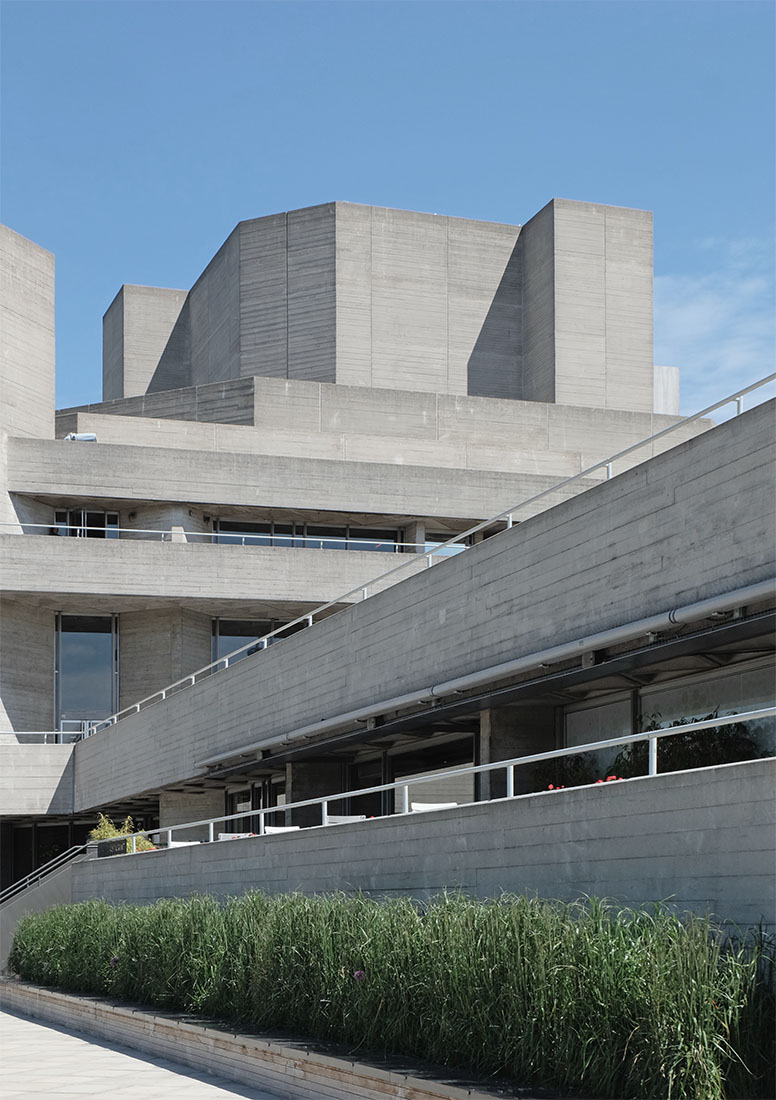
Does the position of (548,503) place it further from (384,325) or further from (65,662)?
(65,662)

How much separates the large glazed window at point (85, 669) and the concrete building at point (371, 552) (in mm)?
78

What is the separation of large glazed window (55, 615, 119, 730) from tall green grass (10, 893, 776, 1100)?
22.2m

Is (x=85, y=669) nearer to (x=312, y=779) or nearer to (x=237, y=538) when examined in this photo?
(x=237, y=538)

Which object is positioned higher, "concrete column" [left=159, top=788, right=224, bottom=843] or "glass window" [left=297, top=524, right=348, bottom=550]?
"glass window" [left=297, top=524, right=348, bottom=550]

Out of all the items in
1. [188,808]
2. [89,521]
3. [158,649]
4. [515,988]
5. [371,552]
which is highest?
[89,521]

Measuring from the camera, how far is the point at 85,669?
37812mm

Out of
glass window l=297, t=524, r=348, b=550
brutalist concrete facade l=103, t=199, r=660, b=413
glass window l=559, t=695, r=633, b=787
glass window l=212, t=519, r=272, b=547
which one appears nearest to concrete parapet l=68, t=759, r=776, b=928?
glass window l=559, t=695, r=633, b=787

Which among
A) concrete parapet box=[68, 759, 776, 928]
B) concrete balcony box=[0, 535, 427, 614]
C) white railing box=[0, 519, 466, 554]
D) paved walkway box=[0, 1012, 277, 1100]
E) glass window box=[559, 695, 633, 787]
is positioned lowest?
paved walkway box=[0, 1012, 277, 1100]

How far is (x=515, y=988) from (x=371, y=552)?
27.2 meters

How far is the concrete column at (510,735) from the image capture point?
1978 cm

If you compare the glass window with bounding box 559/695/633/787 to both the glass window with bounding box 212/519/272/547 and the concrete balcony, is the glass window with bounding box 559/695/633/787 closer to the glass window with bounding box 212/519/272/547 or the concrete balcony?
the concrete balcony

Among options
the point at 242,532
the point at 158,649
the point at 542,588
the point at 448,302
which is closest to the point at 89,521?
the point at 158,649

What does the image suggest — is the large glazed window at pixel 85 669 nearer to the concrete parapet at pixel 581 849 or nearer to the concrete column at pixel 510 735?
the concrete parapet at pixel 581 849

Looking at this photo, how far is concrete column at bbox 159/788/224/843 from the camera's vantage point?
1319 inches
